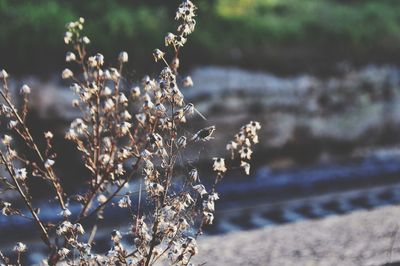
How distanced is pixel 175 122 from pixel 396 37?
8.66m

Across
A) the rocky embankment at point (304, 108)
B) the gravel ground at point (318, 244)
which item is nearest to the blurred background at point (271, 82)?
the rocky embankment at point (304, 108)

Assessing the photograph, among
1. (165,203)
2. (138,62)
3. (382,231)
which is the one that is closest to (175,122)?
(165,203)

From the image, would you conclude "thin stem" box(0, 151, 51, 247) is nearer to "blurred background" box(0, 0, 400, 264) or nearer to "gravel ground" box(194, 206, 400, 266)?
"gravel ground" box(194, 206, 400, 266)

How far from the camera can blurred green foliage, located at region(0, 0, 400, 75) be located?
8.20 meters

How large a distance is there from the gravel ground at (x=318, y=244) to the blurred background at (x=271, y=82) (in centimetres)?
142

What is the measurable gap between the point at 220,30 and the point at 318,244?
5354 mm

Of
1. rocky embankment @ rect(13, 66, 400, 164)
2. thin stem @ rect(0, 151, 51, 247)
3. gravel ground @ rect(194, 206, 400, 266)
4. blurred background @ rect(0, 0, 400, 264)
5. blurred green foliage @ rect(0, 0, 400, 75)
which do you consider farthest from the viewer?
rocky embankment @ rect(13, 66, 400, 164)

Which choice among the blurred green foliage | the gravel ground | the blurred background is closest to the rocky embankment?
the blurred background

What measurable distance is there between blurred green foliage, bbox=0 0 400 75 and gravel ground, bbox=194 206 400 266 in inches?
150

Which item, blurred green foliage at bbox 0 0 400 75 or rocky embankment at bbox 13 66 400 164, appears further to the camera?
rocky embankment at bbox 13 66 400 164

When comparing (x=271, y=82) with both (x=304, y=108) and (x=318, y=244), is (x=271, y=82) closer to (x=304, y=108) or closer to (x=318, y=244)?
(x=304, y=108)

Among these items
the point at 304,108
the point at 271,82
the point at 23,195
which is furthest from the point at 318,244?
the point at 304,108

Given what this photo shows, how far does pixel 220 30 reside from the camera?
9734mm

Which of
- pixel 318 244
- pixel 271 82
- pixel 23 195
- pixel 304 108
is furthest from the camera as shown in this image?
pixel 304 108
